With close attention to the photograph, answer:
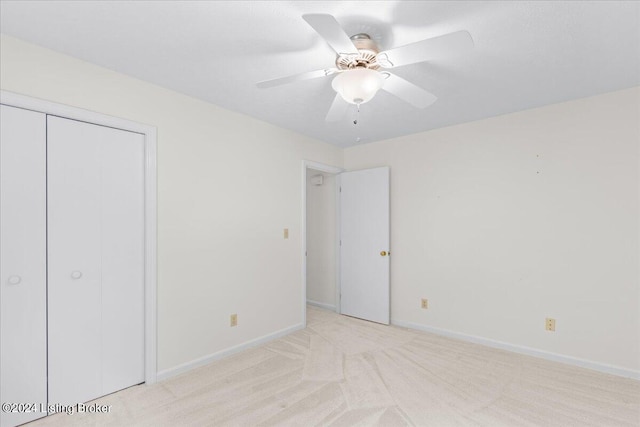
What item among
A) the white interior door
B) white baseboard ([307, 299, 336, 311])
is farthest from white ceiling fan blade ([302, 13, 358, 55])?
white baseboard ([307, 299, 336, 311])

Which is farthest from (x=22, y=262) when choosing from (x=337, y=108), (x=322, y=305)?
(x=322, y=305)

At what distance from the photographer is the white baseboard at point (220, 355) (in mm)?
2500

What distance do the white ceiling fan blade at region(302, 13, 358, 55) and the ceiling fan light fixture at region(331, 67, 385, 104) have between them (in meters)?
0.11

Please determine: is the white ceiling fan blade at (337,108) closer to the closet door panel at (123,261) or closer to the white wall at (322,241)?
the closet door panel at (123,261)

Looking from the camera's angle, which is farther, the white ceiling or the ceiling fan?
the white ceiling

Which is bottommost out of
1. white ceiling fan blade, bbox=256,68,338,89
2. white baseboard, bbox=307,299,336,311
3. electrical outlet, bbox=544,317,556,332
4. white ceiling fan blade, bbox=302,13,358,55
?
white baseboard, bbox=307,299,336,311

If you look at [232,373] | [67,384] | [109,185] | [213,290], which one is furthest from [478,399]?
[109,185]

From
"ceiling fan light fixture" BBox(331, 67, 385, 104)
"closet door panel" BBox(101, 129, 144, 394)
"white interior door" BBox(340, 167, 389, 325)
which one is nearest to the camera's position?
"ceiling fan light fixture" BBox(331, 67, 385, 104)

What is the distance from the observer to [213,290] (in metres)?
2.83

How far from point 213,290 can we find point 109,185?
47.7 inches

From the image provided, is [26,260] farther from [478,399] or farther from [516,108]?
[516,108]

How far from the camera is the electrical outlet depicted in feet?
9.28

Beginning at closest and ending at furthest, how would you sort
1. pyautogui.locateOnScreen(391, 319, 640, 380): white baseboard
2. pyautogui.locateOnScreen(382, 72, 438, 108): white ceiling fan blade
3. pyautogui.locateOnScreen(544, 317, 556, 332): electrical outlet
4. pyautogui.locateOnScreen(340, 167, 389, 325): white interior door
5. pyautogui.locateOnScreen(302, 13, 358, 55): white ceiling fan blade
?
pyautogui.locateOnScreen(302, 13, 358, 55): white ceiling fan blade → pyautogui.locateOnScreen(382, 72, 438, 108): white ceiling fan blade → pyautogui.locateOnScreen(391, 319, 640, 380): white baseboard → pyautogui.locateOnScreen(544, 317, 556, 332): electrical outlet → pyautogui.locateOnScreen(340, 167, 389, 325): white interior door

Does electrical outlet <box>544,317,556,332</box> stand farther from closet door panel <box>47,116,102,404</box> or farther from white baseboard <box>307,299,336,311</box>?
closet door panel <box>47,116,102,404</box>
